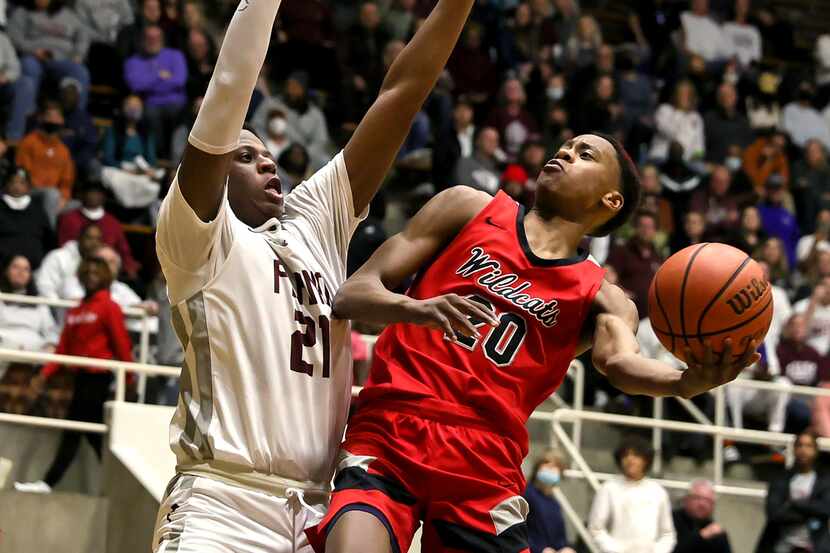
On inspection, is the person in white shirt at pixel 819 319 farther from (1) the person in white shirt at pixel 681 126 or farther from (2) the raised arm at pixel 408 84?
(2) the raised arm at pixel 408 84

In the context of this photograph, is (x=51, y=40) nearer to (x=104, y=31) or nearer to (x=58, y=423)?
(x=104, y=31)

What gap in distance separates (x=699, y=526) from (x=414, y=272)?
586 cm

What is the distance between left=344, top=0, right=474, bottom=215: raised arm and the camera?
176 inches

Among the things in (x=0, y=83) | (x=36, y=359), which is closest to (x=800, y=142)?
(x=0, y=83)

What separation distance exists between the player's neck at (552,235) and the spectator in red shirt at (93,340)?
17.9 feet

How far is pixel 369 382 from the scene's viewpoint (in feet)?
13.9

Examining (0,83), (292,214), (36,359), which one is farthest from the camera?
(0,83)

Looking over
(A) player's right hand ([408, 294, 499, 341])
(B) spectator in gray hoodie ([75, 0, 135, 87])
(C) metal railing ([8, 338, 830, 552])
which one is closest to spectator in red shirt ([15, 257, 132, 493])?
(C) metal railing ([8, 338, 830, 552])

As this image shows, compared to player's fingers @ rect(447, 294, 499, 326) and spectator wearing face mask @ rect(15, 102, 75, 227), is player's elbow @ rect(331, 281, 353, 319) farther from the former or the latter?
spectator wearing face mask @ rect(15, 102, 75, 227)

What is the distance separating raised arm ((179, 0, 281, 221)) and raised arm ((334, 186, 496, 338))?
56 cm

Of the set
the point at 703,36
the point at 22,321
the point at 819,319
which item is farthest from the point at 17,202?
the point at 703,36

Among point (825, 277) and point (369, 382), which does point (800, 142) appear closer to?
point (825, 277)

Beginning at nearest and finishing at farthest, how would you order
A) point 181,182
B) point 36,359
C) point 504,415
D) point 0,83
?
point 181,182
point 504,415
point 36,359
point 0,83

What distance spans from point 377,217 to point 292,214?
322 inches
